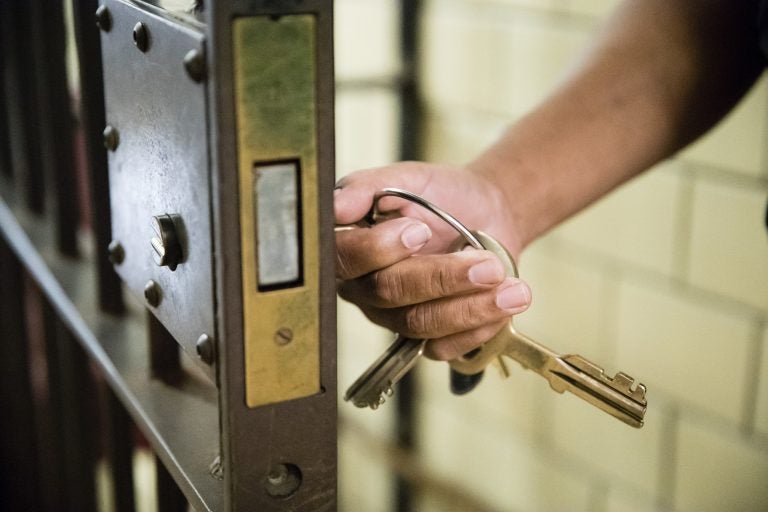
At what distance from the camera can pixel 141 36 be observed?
0.46 metres

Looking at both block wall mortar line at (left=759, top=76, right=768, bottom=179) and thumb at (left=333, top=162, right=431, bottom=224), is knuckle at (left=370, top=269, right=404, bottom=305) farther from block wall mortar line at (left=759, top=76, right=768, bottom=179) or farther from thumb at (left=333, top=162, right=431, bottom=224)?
block wall mortar line at (left=759, top=76, right=768, bottom=179)

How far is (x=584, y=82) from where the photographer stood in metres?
0.85

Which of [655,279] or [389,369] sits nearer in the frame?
[389,369]

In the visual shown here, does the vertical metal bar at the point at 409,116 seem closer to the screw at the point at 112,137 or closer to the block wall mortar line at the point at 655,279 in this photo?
the block wall mortar line at the point at 655,279

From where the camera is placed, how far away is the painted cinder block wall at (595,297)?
4.49ft

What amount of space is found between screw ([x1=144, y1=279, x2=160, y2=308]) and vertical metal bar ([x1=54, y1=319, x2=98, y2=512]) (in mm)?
421

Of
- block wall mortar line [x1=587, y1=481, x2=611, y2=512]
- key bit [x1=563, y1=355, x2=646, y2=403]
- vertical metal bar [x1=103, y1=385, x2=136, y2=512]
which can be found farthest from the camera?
block wall mortar line [x1=587, y1=481, x2=611, y2=512]

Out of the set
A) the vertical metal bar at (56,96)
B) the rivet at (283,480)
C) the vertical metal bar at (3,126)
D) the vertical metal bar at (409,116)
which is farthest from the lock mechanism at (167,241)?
the vertical metal bar at (409,116)

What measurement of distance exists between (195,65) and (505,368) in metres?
0.35

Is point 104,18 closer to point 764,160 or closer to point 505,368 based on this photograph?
point 505,368

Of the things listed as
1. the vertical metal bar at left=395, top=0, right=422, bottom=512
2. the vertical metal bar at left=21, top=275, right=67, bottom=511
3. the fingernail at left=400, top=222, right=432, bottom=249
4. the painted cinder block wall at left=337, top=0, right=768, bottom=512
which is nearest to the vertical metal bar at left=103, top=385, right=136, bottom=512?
the vertical metal bar at left=21, top=275, right=67, bottom=511

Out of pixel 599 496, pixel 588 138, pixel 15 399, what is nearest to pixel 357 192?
pixel 588 138

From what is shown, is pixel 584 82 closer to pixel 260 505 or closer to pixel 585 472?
pixel 260 505

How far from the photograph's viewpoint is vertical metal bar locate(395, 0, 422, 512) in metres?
1.92
